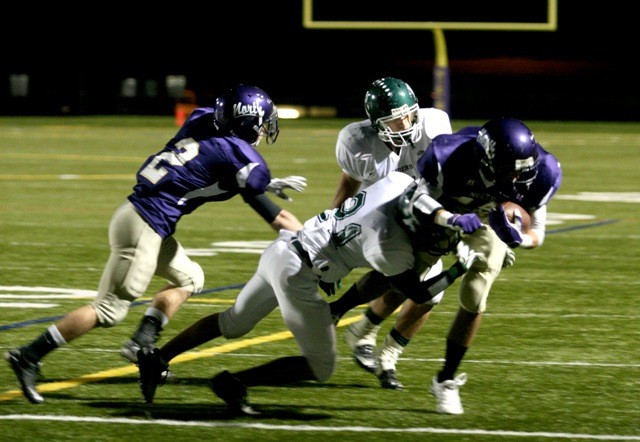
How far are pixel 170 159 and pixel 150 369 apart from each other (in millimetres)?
1106

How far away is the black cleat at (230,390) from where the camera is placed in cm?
603

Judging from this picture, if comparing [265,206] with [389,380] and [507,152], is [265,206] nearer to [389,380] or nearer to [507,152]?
[389,380]

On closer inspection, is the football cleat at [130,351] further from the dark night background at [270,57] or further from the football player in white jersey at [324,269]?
the dark night background at [270,57]

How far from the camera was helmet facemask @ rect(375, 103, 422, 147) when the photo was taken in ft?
23.0

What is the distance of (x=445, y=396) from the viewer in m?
6.25

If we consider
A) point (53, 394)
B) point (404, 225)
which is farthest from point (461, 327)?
point (53, 394)

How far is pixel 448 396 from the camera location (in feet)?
20.5

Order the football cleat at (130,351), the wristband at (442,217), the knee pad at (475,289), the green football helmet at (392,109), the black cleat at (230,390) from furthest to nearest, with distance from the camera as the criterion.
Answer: the football cleat at (130,351) → the green football helmet at (392,109) → the knee pad at (475,289) → the black cleat at (230,390) → the wristband at (442,217)

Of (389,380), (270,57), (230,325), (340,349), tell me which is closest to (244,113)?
(230,325)

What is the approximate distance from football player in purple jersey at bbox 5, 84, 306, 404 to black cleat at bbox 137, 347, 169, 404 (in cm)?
38

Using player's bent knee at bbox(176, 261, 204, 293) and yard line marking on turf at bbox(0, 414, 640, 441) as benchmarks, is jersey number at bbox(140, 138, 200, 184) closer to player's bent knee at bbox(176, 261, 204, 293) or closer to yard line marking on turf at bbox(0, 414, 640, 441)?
player's bent knee at bbox(176, 261, 204, 293)

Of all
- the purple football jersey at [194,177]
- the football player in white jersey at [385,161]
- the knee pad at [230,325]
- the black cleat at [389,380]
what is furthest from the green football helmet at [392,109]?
the knee pad at [230,325]

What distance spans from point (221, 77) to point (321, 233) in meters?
44.6

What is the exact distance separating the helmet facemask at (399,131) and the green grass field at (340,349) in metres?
1.19
